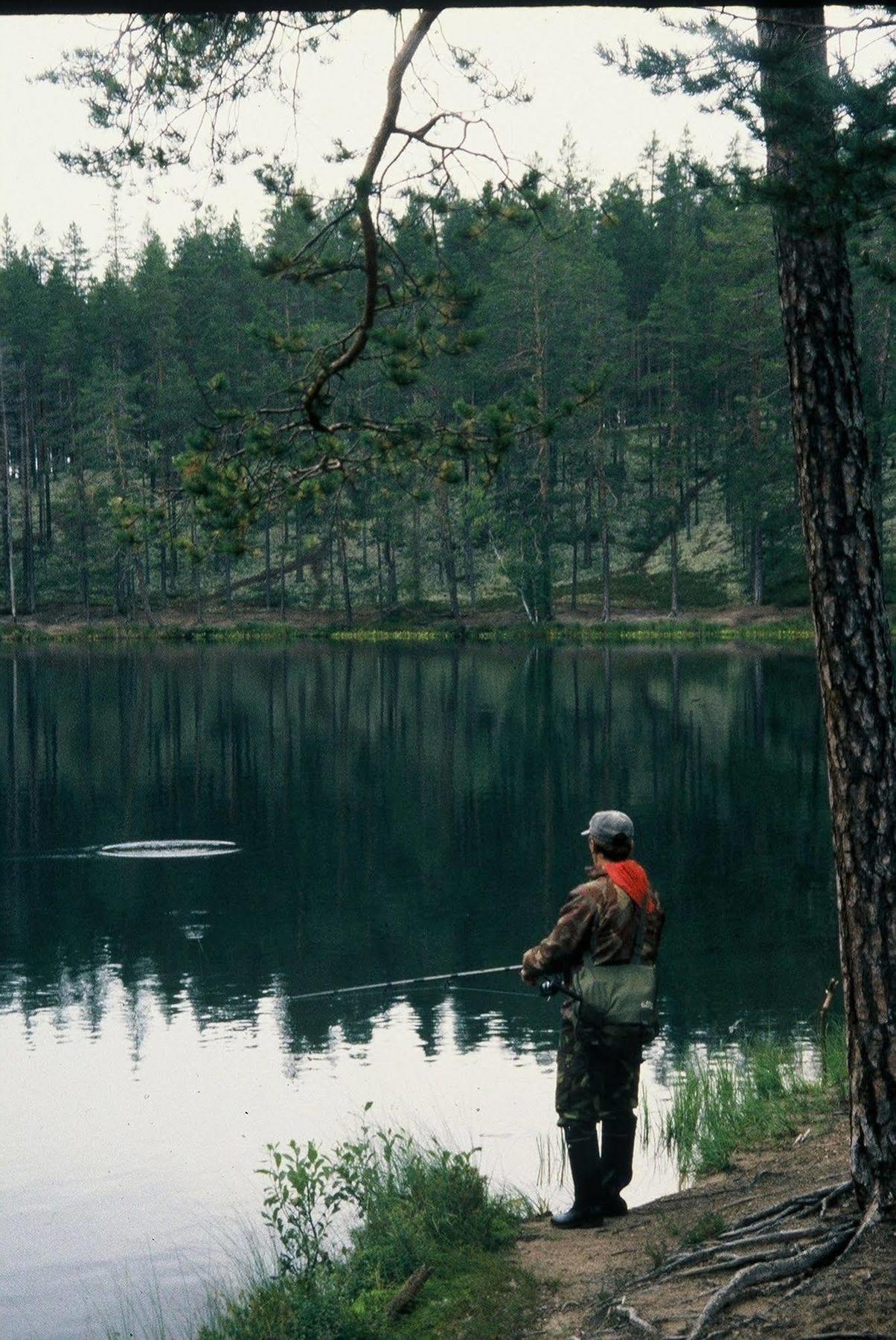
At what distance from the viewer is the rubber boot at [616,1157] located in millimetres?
7707

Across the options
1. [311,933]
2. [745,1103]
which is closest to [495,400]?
[311,933]

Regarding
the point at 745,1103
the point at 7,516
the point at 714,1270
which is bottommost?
the point at 745,1103

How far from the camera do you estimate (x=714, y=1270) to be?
6.29 m

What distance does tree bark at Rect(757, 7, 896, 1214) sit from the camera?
20.6ft

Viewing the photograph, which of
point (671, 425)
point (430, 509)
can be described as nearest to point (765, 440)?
point (671, 425)

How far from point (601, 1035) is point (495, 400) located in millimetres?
60330

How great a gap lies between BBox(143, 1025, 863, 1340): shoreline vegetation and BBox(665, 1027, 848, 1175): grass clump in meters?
0.02

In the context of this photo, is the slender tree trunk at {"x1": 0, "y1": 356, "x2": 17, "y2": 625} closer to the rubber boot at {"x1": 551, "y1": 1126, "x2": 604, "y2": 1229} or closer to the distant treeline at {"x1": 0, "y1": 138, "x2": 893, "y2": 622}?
the distant treeline at {"x1": 0, "y1": 138, "x2": 893, "y2": 622}

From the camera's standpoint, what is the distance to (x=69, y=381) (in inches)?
3548

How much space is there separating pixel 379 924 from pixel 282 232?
67440mm

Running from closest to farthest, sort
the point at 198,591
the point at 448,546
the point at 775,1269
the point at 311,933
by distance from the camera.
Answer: the point at 775,1269
the point at 311,933
the point at 448,546
the point at 198,591

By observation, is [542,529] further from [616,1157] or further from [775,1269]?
[775,1269]

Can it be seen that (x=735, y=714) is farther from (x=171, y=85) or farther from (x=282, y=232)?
(x=282, y=232)

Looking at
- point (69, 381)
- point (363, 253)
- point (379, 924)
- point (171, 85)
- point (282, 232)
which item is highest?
point (282, 232)
